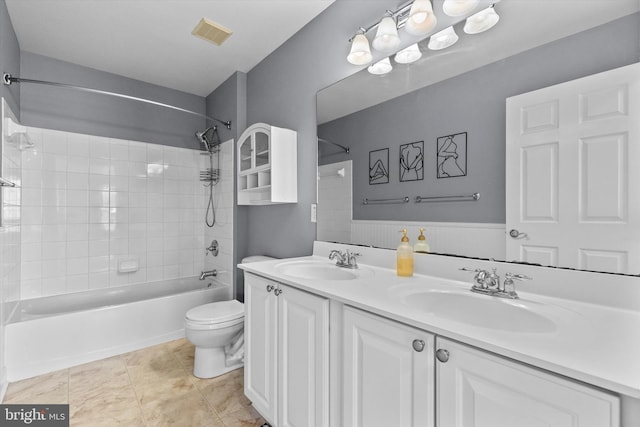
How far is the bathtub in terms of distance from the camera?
208 cm

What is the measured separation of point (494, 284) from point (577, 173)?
0.45 meters

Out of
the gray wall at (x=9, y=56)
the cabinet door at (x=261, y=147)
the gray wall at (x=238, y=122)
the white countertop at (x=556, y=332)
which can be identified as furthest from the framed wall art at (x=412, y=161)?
the gray wall at (x=9, y=56)

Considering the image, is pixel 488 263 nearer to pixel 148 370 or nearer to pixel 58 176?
pixel 148 370

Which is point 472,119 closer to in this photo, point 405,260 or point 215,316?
point 405,260

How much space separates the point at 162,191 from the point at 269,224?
1438 millimetres

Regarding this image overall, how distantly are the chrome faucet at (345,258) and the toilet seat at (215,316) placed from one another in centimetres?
87

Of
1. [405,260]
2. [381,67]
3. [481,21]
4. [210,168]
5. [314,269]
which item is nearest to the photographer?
[481,21]

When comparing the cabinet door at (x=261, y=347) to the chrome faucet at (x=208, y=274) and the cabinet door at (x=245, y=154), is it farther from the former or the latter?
the chrome faucet at (x=208, y=274)

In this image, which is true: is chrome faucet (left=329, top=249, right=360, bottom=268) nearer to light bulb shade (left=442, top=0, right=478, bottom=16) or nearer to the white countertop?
the white countertop

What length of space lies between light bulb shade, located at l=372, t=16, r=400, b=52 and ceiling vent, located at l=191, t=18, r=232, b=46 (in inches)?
49.4

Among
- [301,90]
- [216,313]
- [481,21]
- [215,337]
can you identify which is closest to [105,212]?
[216,313]

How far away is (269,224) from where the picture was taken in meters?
2.60

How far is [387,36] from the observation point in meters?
1.56

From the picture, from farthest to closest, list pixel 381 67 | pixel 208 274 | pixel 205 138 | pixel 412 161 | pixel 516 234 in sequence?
1. pixel 205 138
2. pixel 208 274
3. pixel 381 67
4. pixel 412 161
5. pixel 516 234
